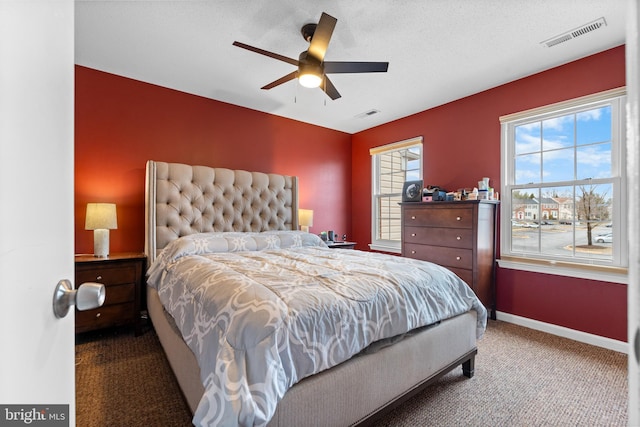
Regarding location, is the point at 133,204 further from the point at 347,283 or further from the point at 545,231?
the point at 545,231

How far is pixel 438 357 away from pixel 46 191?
2002 millimetres

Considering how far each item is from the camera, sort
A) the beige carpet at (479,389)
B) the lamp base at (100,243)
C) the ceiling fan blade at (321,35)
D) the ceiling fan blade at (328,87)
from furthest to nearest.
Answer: the lamp base at (100,243) → the ceiling fan blade at (328,87) → the ceiling fan blade at (321,35) → the beige carpet at (479,389)

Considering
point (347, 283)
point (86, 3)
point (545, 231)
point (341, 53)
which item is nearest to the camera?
point (347, 283)

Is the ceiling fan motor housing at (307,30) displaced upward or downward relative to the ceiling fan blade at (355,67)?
upward

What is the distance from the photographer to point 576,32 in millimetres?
2355

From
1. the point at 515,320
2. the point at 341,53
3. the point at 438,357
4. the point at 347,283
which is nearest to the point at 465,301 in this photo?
the point at 438,357

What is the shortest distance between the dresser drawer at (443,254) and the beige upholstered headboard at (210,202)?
1550 millimetres

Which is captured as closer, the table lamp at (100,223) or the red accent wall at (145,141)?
the table lamp at (100,223)

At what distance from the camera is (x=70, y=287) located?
0.60 meters

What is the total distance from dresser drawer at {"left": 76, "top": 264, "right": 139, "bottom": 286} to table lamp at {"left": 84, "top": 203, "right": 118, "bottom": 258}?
16 centimetres

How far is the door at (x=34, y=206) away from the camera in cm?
40

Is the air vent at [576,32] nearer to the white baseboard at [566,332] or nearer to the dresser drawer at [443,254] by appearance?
the dresser drawer at [443,254]

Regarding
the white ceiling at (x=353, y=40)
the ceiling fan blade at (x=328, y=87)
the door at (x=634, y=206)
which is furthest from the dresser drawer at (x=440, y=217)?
the door at (x=634, y=206)

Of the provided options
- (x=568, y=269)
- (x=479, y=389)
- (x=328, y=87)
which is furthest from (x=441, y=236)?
(x=328, y=87)
